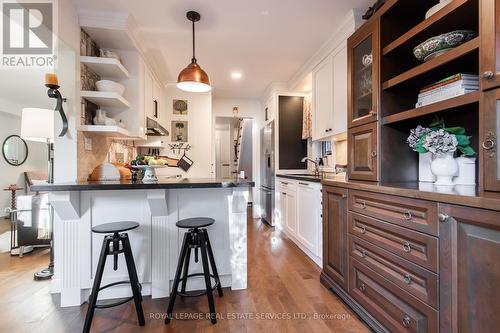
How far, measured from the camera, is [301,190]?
3174 millimetres

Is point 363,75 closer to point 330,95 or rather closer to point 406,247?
point 330,95

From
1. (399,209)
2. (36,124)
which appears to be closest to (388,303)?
(399,209)

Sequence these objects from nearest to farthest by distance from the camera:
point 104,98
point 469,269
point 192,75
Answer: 1. point 469,269
2. point 192,75
3. point 104,98

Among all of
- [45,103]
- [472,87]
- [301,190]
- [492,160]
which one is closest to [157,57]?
[301,190]

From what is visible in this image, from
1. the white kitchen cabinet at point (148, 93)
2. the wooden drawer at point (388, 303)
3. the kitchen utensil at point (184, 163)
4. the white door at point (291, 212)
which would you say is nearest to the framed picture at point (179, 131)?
the kitchen utensil at point (184, 163)

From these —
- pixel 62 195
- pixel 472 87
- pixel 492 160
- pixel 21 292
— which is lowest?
pixel 21 292

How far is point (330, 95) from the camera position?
9.52 feet

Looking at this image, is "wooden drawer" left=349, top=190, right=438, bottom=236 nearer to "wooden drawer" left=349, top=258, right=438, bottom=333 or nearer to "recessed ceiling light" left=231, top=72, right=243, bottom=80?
"wooden drawer" left=349, top=258, right=438, bottom=333

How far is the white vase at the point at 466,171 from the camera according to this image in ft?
4.77

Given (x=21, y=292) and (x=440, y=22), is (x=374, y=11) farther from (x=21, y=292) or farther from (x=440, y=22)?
(x=21, y=292)

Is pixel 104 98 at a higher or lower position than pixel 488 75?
higher

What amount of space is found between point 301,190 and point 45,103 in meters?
6.17

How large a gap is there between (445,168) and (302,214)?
72.9 inches

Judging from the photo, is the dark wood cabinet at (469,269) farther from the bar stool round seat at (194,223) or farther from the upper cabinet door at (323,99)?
the upper cabinet door at (323,99)
